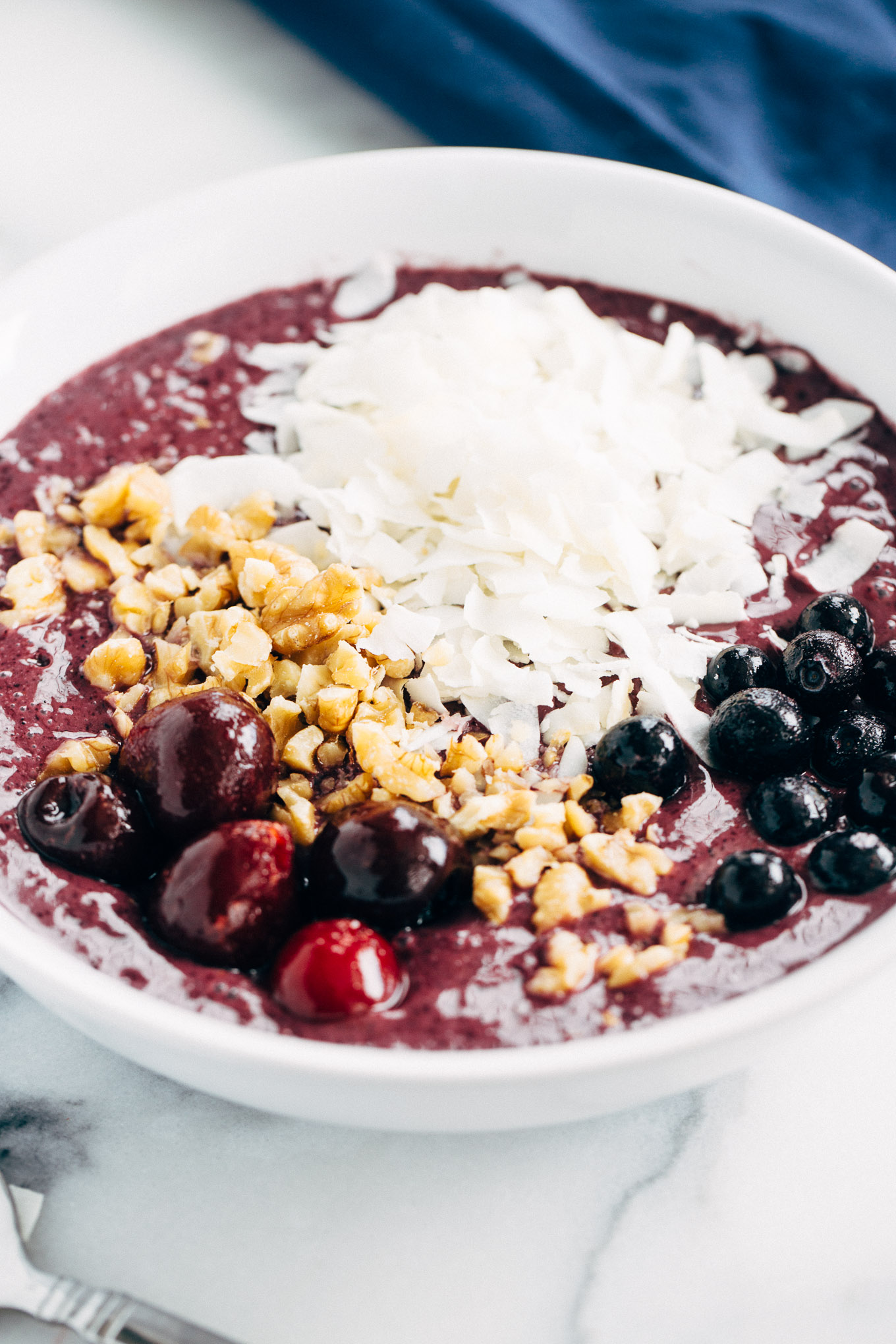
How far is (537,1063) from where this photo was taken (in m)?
1.24

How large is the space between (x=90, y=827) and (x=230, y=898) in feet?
0.78

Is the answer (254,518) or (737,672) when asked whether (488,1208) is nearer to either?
(737,672)

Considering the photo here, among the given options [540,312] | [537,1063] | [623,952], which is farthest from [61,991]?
[540,312]

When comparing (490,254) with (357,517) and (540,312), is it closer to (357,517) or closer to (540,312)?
(540,312)

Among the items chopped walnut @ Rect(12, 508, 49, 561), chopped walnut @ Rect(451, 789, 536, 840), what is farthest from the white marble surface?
chopped walnut @ Rect(12, 508, 49, 561)

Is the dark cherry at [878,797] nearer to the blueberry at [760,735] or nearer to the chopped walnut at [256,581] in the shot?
the blueberry at [760,735]

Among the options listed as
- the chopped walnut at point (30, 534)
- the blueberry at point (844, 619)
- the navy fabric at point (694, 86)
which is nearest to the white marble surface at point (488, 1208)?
the blueberry at point (844, 619)

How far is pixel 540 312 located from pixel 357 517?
685 millimetres

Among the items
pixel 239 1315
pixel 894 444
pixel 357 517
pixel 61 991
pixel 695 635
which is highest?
pixel 894 444

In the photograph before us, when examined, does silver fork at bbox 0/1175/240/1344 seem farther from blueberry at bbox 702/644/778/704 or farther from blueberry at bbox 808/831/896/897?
blueberry at bbox 702/644/778/704

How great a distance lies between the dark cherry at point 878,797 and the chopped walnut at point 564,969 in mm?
429

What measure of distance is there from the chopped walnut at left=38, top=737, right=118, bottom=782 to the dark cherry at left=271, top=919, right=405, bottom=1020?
0.44 metres

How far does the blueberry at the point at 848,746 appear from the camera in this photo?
1.64m

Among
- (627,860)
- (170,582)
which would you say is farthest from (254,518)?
(627,860)
